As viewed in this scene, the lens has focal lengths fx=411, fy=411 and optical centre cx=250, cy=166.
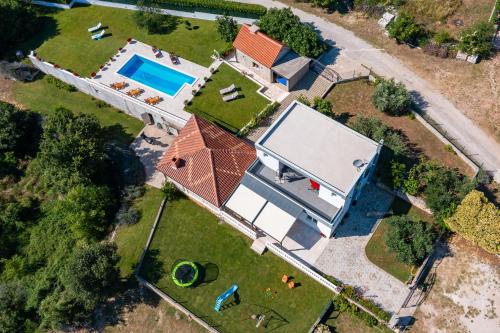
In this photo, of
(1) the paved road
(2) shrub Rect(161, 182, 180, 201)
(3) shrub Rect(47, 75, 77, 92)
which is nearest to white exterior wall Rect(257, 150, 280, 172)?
(2) shrub Rect(161, 182, 180, 201)

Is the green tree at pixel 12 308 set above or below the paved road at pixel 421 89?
below

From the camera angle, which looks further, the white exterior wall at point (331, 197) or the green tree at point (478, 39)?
the green tree at point (478, 39)

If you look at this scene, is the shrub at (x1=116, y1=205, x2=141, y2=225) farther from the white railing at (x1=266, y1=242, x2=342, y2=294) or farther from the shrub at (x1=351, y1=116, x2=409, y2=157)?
the shrub at (x1=351, y1=116, x2=409, y2=157)

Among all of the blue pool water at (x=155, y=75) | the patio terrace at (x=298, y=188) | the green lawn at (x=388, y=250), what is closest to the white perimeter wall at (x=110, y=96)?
the blue pool water at (x=155, y=75)

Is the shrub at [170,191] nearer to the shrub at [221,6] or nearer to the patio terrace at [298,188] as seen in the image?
the patio terrace at [298,188]

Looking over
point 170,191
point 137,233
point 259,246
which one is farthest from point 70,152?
point 259,246

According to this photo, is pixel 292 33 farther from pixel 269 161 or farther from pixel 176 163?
pixel 176 163
